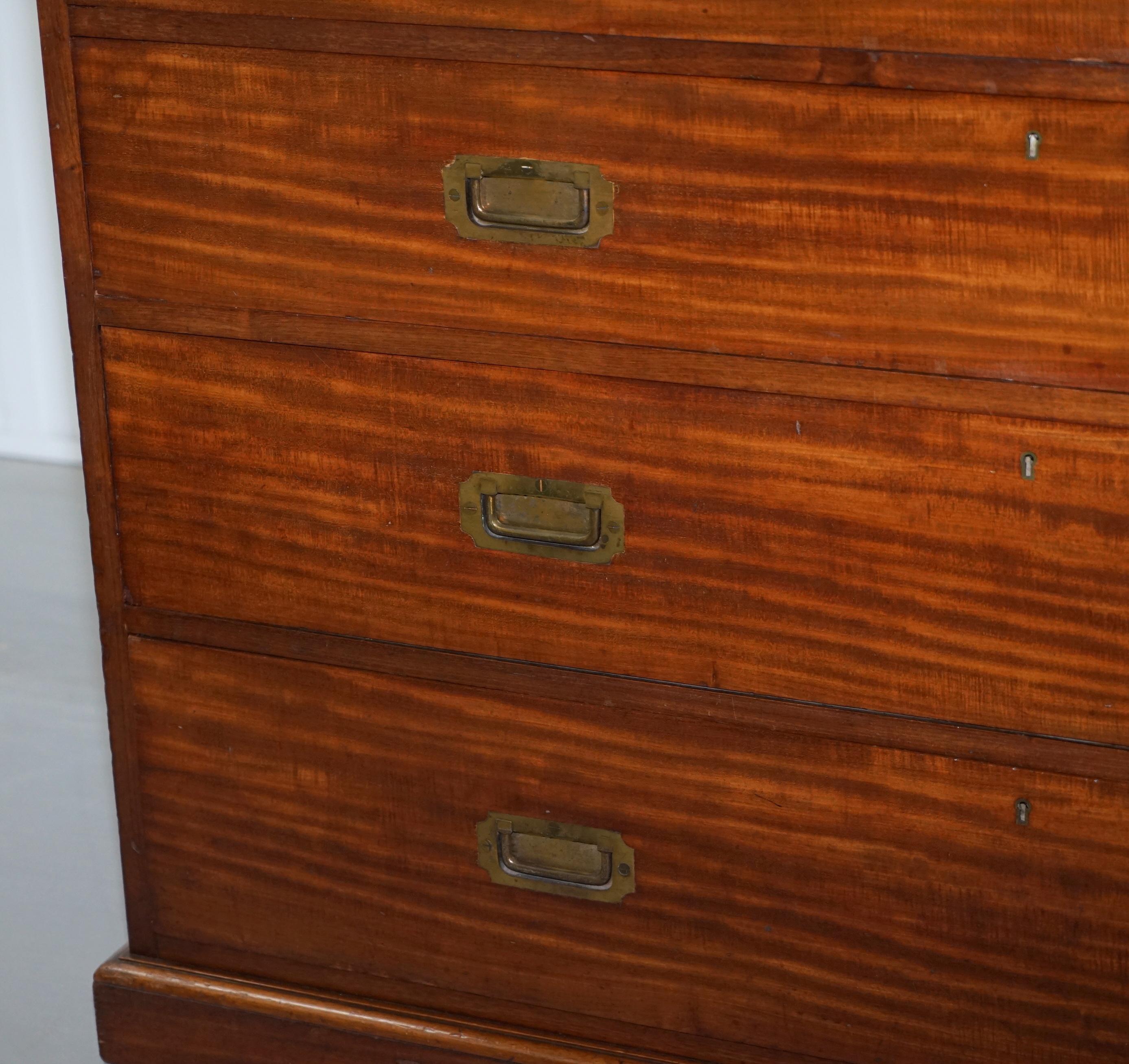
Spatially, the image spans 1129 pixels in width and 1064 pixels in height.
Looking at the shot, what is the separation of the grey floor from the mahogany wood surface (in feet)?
2.40

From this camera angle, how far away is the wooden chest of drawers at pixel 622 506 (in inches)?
43.3

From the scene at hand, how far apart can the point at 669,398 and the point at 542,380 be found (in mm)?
94

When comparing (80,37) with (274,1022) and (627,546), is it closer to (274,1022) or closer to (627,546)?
(627,546)

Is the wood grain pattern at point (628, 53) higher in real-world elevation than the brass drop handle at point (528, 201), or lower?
higher

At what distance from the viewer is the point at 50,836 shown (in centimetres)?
193

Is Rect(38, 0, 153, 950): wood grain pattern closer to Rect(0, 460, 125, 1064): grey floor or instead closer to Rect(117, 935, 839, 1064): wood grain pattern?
Rect(117, 935, 839, 1064): wood grain pattern

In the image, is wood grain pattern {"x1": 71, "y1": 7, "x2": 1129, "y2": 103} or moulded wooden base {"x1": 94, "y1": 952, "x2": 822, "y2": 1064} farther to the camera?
Answer: moulded wooden base {"x1": 94, "y1": 952, "x2": 822, "y2": 1064}

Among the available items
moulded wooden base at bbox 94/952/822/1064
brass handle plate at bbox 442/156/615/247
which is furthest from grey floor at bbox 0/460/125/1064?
brass handle plate at bbox 442/156/615/247

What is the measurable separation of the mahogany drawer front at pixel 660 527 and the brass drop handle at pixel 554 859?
0.16 meters

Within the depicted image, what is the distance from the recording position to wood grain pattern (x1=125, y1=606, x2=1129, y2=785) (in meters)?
1.19

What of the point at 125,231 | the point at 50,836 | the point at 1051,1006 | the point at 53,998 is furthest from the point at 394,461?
the point at 50,836

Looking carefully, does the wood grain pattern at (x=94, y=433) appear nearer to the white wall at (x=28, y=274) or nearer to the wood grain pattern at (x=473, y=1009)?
the wood grain pattern at (x=473, y=1009)

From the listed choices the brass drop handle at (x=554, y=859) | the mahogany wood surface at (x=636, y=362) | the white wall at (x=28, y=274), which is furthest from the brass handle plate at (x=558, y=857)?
the white wall at (x=28, y=274)

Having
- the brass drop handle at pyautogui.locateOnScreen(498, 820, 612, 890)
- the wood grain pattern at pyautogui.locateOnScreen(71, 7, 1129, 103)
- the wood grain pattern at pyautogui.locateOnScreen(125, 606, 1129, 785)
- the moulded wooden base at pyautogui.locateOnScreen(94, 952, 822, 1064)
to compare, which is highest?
the wood grain pattern at pyautogui.locateOnScreen(71, 7, 1129, 103)
